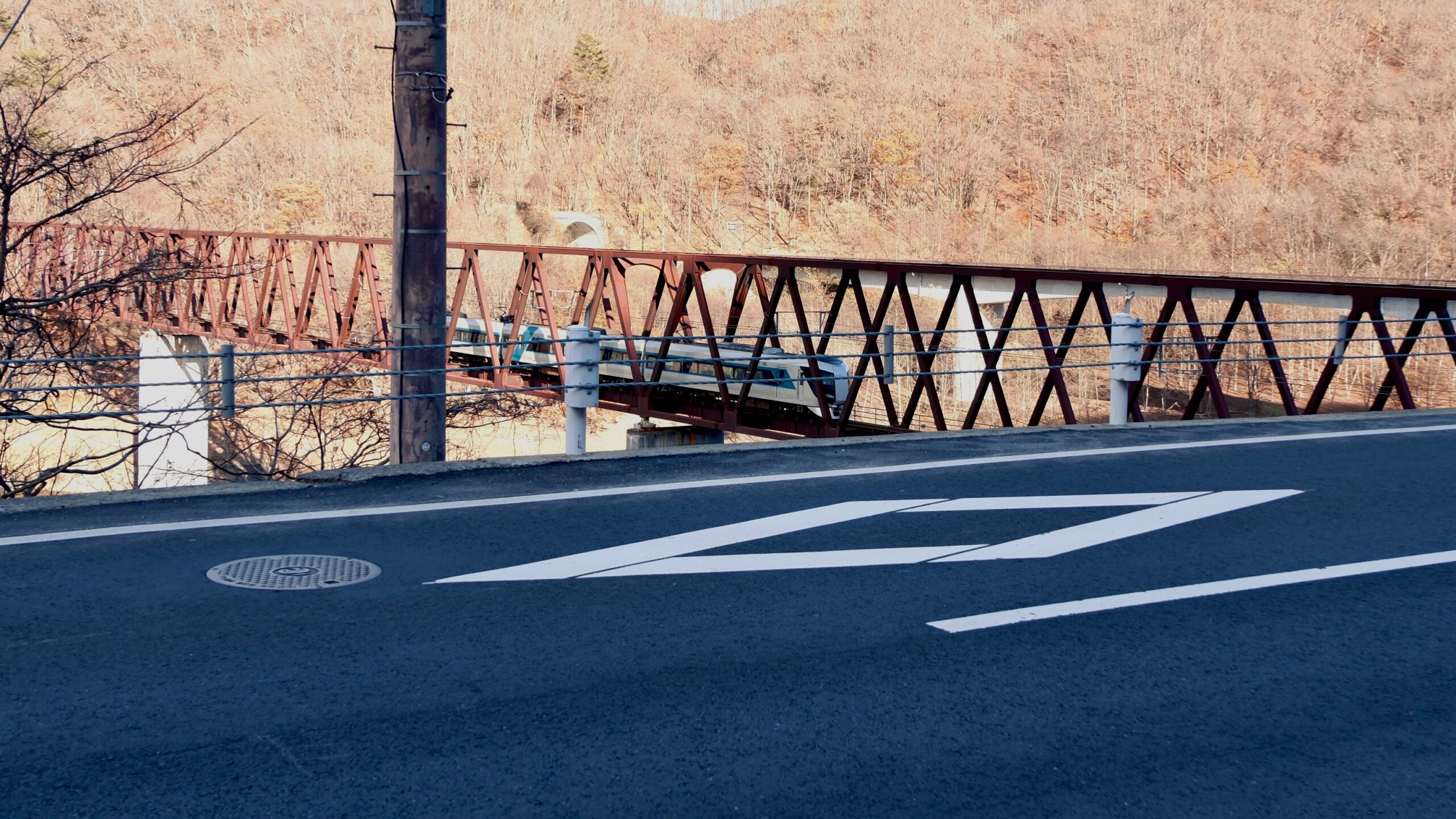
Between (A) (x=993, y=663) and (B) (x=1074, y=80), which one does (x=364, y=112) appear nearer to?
(B) (x=1074, y=80)

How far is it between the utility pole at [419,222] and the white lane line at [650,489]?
2.57 m

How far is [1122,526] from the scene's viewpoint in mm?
7578

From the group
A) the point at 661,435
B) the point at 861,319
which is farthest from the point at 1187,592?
the point at 861,319

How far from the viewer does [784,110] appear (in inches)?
3597

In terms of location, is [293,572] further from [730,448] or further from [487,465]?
[730,448]

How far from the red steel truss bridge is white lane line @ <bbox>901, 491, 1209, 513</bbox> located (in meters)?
2.04

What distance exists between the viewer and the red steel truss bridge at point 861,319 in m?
15.3

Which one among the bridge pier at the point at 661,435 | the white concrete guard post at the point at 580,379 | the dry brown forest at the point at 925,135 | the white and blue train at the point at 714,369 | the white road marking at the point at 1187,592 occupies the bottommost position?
the bridge pier at the point at 661,435

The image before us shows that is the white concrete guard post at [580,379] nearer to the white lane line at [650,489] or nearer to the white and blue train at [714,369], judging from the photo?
the white lane line at [650,489]

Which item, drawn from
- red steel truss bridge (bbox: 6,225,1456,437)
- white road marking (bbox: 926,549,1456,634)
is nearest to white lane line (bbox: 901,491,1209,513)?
white road marking (bbox: 926,549,1456,634)

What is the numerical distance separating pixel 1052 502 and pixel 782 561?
2.46 metres

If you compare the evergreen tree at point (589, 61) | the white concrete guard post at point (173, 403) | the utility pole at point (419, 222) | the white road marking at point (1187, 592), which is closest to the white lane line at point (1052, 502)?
the white road marking at point (1187, 592)

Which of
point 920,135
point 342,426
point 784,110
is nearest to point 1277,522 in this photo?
point 342,426

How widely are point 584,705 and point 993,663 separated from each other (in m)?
1.65
